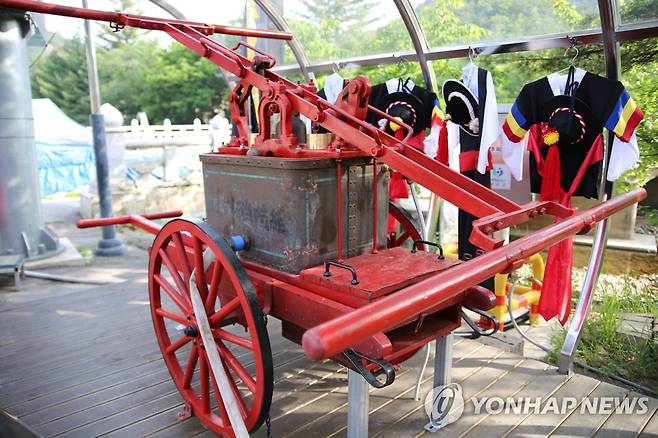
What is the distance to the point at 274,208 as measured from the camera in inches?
95.8

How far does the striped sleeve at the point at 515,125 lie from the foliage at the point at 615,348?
1.43 meters

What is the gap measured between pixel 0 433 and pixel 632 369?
370 cm

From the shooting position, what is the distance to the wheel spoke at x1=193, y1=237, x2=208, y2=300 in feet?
8.07

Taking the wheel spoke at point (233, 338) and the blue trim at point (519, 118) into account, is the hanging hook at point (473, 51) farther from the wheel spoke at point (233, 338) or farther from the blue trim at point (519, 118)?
the wheel spoke at point (233, 338)

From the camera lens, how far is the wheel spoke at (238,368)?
2310 mm

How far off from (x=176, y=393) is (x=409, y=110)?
2.51m

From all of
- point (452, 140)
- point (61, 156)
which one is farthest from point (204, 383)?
point (61, 156)

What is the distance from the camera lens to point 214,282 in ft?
7.90

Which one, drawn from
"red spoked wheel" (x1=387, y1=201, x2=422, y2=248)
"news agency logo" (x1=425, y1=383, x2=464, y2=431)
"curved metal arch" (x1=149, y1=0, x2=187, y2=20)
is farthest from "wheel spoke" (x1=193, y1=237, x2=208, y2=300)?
"curved metal arch" (x1=149, y1=0, x2=187, y2=20)

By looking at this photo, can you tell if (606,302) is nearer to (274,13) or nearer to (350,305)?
(350,305)

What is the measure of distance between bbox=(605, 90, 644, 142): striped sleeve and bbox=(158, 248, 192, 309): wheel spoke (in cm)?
252

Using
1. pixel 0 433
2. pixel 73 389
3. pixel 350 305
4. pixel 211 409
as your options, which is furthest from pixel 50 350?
pixel 350 305

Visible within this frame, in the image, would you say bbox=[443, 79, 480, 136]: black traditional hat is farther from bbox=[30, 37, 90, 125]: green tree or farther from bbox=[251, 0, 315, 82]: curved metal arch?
bbox=[30, 37, 90, 125]: green tree

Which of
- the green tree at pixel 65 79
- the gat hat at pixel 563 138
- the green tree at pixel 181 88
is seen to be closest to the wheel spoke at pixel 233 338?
the gat hat at pixel 563 138
